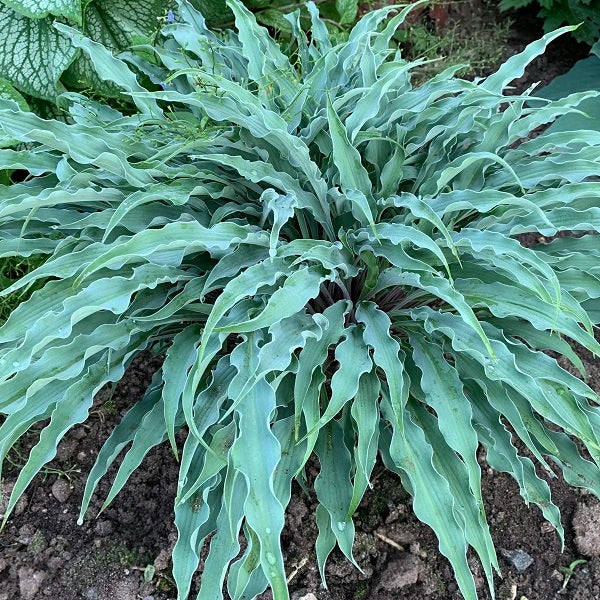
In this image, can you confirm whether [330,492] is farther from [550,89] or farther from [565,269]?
[550,89]

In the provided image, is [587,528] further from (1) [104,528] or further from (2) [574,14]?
(2) [574,14]

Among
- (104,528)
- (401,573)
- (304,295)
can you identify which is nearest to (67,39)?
(304,295)

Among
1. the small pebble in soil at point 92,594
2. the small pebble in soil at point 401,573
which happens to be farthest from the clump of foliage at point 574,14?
the small pebble in soil at point 92,594

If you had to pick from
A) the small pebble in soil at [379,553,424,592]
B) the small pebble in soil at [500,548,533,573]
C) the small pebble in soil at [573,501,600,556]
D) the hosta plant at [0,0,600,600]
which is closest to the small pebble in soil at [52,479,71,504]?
the hosta plant at [0,0,600,600]

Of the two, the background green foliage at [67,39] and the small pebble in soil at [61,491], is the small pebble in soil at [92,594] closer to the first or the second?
the small pebble in soil at [61,491]

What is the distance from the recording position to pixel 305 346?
1.34 metres

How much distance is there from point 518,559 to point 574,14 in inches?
85.3

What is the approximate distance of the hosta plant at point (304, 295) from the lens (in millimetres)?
1255

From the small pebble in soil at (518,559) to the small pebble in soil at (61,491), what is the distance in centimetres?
106

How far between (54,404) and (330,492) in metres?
0.59

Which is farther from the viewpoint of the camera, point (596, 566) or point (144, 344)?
point (596, 566)

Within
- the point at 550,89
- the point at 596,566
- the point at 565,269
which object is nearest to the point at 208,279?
the point at 565,269

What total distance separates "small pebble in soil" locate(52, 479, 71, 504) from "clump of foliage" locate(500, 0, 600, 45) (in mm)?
2442

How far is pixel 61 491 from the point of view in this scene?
1.70 metres
